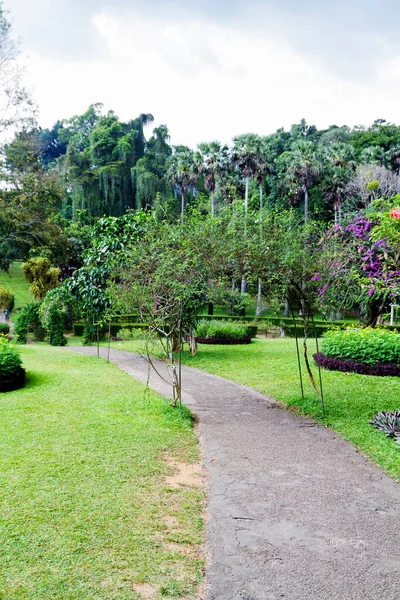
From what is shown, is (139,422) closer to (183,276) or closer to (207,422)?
(207,422)

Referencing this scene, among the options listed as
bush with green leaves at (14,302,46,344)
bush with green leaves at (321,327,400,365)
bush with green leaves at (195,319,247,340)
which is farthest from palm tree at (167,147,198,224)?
bush with green leaves at (321,327,400,365)

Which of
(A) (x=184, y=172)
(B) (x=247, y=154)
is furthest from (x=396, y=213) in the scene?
(A) (x=184, y=172)

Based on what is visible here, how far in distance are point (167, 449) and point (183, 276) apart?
319cm

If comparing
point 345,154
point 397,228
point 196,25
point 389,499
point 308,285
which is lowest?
point 389,499

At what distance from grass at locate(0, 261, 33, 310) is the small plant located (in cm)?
3145

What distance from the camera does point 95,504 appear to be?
4.23 m

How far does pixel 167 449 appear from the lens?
19.4 ft

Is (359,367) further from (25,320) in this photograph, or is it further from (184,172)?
(184,172)

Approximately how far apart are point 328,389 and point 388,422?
9.24ft

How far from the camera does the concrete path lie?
10.4 ft

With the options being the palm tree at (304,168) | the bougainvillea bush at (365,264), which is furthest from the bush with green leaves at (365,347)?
the palm tree at (304,168)

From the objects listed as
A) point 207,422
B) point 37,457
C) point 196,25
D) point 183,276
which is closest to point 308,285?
point 183,276

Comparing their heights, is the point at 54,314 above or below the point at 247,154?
below

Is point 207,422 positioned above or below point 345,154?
below
